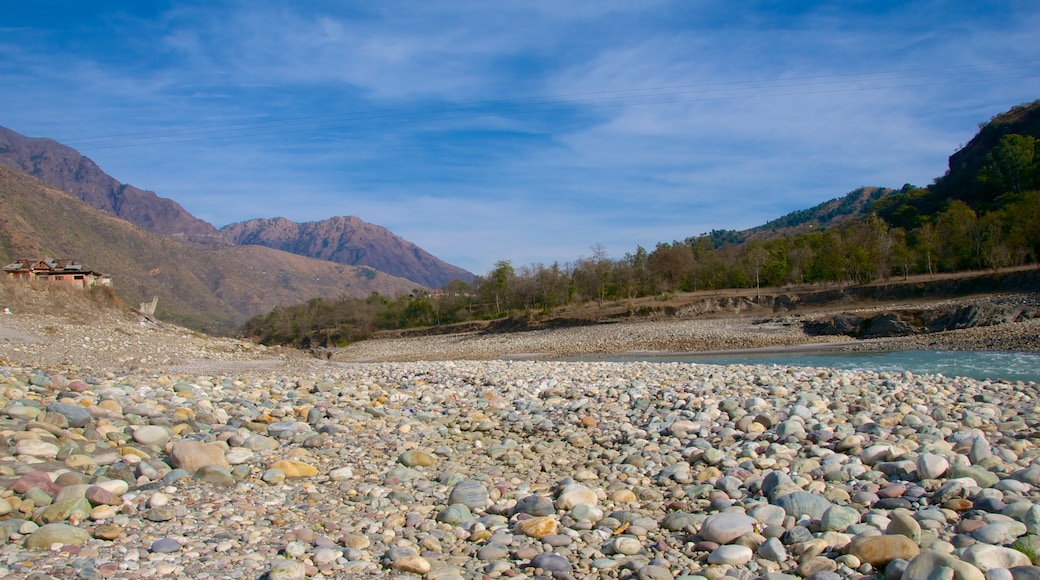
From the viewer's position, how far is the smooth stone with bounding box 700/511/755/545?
3.86 metres

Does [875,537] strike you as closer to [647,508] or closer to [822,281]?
[647,508]

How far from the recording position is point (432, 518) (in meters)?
4.41

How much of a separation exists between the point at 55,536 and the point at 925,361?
21.4 meters

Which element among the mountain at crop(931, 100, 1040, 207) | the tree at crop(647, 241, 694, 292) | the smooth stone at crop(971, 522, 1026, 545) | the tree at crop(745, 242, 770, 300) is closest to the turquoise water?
the smooth stone at crop(971, 522, 1026, 545)

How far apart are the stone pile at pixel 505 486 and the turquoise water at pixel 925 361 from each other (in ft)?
26.6

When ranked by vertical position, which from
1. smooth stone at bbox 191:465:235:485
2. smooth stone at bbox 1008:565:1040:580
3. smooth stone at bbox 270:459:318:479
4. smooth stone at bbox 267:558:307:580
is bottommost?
smooth stone at bbox 1008:565:1040:580

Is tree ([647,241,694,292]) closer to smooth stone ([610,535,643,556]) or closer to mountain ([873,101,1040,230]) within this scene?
mountain ([873,101,1040,230])

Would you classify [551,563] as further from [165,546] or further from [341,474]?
[341,474]

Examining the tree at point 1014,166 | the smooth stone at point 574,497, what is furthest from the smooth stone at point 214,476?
the tree at point 1014,166

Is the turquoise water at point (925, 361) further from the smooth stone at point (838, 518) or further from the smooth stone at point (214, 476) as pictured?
the smooth stone at point (214, 476)

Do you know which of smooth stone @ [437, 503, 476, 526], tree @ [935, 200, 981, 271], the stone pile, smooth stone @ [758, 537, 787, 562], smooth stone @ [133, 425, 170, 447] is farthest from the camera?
tree @ [935, 200, 981, 271]

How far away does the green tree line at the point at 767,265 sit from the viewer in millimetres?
48188

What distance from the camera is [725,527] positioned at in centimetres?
392

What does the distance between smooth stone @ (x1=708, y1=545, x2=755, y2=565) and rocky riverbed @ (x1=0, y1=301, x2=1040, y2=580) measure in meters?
0.02
